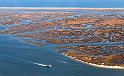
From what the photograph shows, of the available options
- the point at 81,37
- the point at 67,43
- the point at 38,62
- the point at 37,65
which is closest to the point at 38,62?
the point at 38,62

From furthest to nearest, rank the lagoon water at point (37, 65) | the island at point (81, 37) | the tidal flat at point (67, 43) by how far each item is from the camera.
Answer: the island at point (81, 37), the tidal flat at point (67, 43), the lagoon water at point (37, 65)

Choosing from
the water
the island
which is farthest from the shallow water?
the island

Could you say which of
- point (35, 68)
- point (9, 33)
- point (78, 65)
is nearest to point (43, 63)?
point (35, 68)

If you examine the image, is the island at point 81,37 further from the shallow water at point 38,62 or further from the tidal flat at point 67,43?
the shallow water at point 38,62

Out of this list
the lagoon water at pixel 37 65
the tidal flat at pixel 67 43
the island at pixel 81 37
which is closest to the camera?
the lagoon water at pixel 37 65

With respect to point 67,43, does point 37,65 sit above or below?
below

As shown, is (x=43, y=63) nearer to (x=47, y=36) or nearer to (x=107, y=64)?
(x=107, y=64)

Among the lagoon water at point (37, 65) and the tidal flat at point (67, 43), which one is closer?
the lagoon water at point (37, 65)

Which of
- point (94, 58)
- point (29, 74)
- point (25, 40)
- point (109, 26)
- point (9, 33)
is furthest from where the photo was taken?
point (109, 26)

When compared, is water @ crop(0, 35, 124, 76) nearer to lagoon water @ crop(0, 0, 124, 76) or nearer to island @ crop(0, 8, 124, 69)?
lagoon water @ crop(0, 0, 124, 76)

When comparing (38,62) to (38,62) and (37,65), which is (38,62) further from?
(37,65)

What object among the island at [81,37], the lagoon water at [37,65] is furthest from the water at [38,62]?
the island at [81,37]
